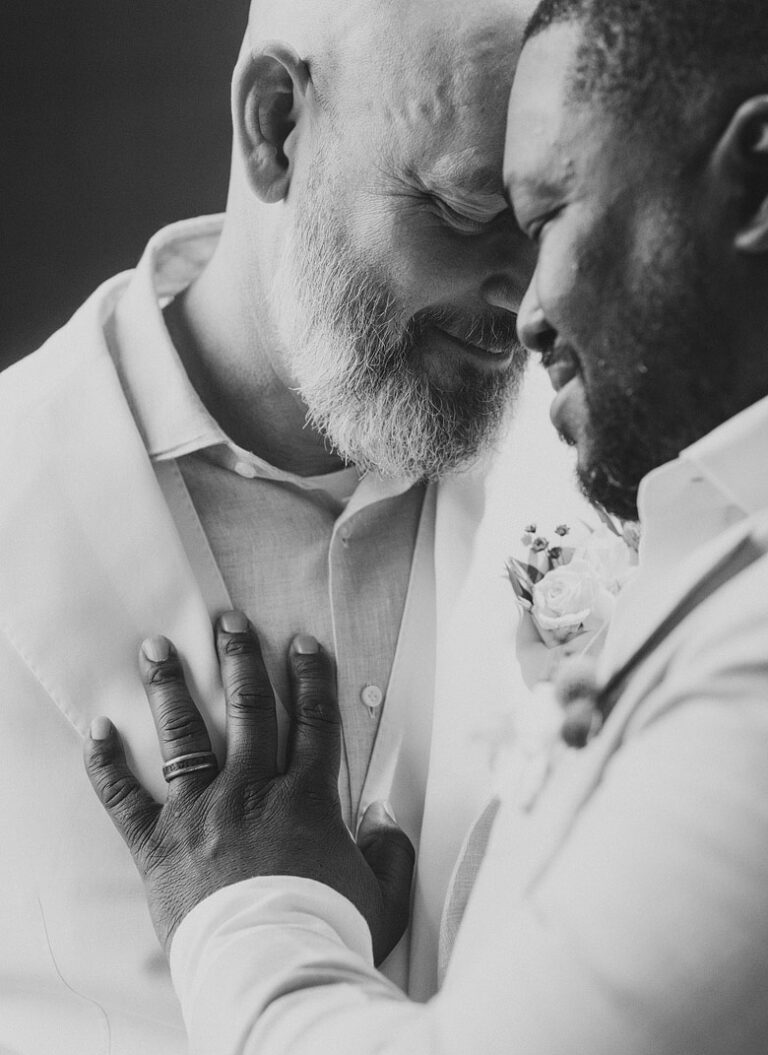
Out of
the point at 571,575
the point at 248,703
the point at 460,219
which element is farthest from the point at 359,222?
the point at 248,703

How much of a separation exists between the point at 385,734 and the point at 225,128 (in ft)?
3.66

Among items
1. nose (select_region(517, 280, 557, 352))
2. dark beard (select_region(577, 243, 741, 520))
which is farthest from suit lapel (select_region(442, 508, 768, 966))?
nose (select_region(517, 280, 557, 352))

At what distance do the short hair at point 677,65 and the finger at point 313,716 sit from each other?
713 millimetres

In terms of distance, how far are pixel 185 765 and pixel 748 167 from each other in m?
0.78

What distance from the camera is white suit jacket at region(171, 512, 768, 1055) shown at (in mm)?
641

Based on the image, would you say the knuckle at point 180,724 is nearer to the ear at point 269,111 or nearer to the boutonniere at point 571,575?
the boutonniere at point 571,575

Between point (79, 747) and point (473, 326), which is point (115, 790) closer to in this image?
point (79, 747)

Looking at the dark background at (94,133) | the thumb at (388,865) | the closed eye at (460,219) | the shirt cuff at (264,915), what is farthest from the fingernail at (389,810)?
the dark background at (94,133)

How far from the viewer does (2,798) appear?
1.30 m

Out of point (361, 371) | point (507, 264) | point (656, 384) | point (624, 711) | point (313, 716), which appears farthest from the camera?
point (361, 371)

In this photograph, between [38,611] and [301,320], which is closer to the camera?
[38,611]

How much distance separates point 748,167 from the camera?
2.61 ft

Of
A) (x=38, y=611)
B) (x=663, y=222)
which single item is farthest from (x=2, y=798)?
(x=663, y=222)

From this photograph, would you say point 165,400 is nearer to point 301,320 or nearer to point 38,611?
point 301,320
